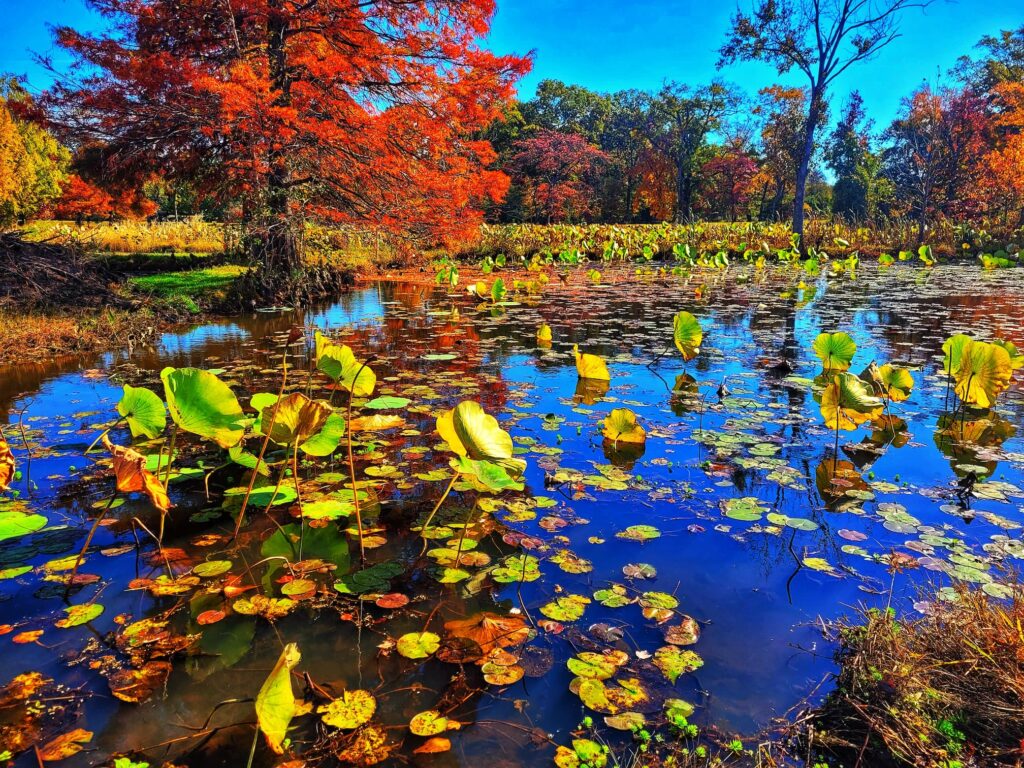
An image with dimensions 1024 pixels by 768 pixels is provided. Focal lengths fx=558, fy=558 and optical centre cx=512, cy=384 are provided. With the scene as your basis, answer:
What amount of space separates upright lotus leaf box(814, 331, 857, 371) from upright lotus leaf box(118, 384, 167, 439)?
3236mm

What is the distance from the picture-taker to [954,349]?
2844mm

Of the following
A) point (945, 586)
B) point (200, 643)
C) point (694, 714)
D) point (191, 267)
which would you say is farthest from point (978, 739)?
point (191, 267)

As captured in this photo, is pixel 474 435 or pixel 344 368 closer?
pixel 474 435

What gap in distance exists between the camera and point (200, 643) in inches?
59.2

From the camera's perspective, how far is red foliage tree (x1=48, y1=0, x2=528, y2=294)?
7.47m

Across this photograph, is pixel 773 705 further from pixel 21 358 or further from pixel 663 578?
pixel 21 358

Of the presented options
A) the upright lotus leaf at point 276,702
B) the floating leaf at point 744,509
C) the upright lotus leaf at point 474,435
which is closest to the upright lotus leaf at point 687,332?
the floating leaf at point 744,509

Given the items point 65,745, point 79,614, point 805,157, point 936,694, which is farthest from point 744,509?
point 805,157

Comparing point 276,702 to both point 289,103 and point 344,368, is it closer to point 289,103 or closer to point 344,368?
point 344,368

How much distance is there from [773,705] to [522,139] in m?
29.9

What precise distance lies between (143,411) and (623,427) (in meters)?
1.98

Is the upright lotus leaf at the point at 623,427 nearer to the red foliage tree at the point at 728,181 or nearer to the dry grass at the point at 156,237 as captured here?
the dry grass at the point at 156,237

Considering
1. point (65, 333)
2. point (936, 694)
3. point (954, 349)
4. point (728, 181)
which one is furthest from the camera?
point (728, 181)

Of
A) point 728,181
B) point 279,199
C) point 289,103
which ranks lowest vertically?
point 279,199
